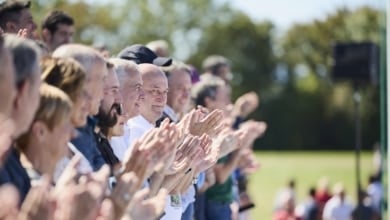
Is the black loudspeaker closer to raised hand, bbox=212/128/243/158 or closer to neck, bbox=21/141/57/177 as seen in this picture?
raised hand, bbox=212/128/243/158

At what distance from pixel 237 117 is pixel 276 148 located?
54.5 metres

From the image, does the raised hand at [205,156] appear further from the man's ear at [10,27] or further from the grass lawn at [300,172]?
the grass lawn at [300,172]

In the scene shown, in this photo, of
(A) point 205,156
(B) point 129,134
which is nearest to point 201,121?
(A) point 205,156

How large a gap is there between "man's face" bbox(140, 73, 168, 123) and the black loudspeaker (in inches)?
454

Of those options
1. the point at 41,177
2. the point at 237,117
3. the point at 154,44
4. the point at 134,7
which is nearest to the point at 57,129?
the point at 41,177

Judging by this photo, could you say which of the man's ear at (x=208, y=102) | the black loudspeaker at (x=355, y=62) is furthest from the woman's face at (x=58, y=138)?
the black loudspeaker at (x=355, y=62)

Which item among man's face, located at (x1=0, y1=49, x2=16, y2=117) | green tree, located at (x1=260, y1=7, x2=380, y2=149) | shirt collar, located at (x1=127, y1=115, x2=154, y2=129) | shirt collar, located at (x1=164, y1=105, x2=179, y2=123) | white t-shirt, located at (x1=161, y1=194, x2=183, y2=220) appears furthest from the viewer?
green tree, located at (x1=260, y1=7, x2=380, y2=149)

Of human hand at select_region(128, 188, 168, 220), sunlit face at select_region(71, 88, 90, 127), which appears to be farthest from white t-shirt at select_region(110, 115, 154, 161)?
human hand at select_region(128, 188, 168, 220)

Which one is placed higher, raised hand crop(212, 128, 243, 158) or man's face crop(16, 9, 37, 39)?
man's face crop(16, 9, 37, 39)

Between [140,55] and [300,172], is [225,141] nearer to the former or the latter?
[140,55]

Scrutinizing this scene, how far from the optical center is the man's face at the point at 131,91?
6543 mm

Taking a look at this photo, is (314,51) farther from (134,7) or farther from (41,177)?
(41,177)

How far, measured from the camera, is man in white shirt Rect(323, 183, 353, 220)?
61.8 ft

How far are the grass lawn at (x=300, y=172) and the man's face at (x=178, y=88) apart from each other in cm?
2121
